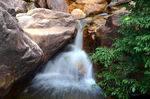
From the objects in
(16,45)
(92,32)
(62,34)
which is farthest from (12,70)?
(92,32)

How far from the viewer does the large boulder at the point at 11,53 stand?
2.31 m

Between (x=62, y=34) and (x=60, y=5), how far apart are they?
443 centimetres

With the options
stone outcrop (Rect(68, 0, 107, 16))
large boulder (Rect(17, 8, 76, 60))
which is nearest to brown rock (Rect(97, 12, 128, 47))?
large boulder (Rect(17, 8, 76, 60))

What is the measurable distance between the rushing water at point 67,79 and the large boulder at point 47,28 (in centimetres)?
79

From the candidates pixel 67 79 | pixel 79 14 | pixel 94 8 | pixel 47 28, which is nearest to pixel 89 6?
pixel 94 8

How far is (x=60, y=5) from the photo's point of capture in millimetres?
8664

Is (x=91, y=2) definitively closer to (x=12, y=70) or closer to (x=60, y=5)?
(x=60, y=5)

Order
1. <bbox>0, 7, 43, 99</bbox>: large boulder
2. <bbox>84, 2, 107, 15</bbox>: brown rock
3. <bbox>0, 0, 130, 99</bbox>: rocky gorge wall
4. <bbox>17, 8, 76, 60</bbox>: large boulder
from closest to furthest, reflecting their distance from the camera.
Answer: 1. <bbox>0, 7, 43, 99</bbox>: large boulder
2. <bbox>0, 0, 130, 99</bbox>: rocky gorge wall
3. <bbox>17, 8, 76, 60</bbox>: large boulder
4. <bbox>84, 2, 107, 15</bbox>: brown rock

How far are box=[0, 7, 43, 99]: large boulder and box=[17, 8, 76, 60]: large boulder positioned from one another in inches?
45.1

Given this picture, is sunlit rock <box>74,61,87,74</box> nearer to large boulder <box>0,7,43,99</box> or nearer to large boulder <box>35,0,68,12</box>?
large boulder <box>0,7,43,99</box>

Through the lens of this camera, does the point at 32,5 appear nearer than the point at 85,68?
No

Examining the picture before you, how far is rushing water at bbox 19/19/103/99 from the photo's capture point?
3842 mm

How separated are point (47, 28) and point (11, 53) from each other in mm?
2601

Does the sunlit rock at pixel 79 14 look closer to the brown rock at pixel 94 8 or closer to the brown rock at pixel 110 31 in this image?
the brown rock at pixel 94 8
